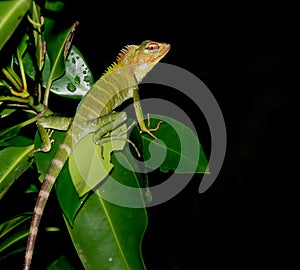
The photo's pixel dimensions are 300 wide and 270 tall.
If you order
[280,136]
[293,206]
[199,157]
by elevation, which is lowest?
[293,206]

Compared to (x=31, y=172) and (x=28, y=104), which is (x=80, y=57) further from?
(x=31, y=172)

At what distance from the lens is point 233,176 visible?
4914 mm

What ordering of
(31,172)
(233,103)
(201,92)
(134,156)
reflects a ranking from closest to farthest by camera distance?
1. (134,156)
2. (31,172)
3. (201,92)
4. (233,103)

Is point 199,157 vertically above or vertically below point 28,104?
below

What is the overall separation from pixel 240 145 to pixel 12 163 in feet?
12.1

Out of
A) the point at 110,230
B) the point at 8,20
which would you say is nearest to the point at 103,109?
the point at 110,230

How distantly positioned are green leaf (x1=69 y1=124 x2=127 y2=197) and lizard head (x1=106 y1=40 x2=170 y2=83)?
643 mm

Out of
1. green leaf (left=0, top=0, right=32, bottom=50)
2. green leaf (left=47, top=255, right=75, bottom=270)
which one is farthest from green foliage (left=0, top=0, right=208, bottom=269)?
green leaf (left=47, top=255, right=75, bottom=270)

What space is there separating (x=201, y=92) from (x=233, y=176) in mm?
2937

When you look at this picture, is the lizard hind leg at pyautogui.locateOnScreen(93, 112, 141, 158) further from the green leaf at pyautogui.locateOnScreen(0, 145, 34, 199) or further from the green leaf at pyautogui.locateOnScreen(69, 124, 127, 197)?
the green leaf at pyautogui.locateOnScreen(0, 145, 34, 199)

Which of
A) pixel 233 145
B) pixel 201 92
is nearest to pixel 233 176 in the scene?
pixel 233 145

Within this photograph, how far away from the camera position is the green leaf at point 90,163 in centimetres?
132

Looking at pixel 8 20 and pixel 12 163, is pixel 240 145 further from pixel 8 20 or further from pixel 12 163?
pixel 8 20

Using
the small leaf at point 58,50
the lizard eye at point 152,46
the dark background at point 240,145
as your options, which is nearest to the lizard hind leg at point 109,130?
the small leaf at point 58,50
